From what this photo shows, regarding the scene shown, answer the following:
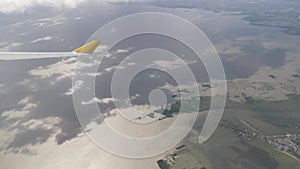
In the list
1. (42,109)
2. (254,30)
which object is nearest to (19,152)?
(42,109)

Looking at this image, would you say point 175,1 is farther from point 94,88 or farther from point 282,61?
point 94,88

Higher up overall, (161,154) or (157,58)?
(157,58)

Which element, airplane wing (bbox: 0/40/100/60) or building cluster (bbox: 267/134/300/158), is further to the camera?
building cluster (bbox: 267/134/300/158)

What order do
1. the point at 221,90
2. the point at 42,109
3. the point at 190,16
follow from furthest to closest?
1. the point at 190,16
2. the point at 221,90
3. the point at 42,109

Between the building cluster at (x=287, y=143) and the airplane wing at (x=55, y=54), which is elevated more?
the airplane wing at (x=55, y=54)

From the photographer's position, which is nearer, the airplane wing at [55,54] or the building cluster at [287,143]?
the airplane wing at [55,54]

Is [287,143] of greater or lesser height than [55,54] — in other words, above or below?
below

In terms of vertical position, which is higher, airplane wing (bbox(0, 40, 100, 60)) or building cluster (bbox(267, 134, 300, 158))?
airplane wing (bbox(0, 40, 100, 60))

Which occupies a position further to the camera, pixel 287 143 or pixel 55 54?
pixel 287 143

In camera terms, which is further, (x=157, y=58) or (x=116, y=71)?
(x=157, y=58)

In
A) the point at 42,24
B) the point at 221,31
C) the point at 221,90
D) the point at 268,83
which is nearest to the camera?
the point at 221,90
